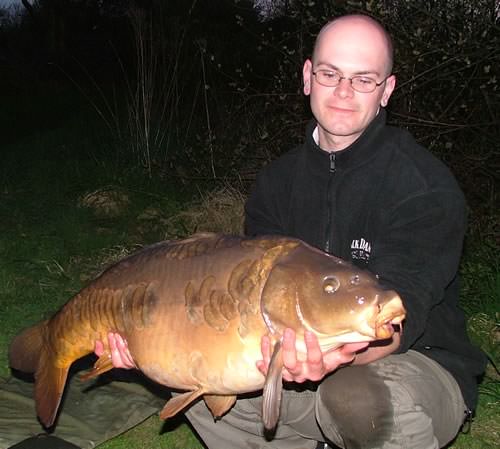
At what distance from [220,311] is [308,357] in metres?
0.22

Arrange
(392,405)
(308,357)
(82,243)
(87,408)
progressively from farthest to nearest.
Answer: (82,243) < (87,408) < (392,405) < (308,357)

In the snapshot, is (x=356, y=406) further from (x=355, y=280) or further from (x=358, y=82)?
(x=358, y=82)

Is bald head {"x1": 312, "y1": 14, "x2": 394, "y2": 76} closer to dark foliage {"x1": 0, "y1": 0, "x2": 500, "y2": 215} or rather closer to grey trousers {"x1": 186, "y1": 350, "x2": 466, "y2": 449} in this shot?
grey trousers {"x1": 186, "y1": 350, "x2": 466, "y2": 449}

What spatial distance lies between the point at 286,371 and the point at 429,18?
253 centimetres

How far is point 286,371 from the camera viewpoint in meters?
1.54

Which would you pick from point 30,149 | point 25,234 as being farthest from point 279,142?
point 30,149

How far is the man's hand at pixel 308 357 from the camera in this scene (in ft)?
4.69

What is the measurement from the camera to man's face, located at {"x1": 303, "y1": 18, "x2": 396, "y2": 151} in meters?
1.90

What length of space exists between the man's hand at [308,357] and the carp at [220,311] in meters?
0.02

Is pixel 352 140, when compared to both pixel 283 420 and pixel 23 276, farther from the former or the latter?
pixel 23 276

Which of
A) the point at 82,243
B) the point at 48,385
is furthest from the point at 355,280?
the point at 82,243

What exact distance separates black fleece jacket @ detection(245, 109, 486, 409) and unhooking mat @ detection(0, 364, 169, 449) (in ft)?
2.62

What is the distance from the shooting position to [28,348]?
1.96 meters

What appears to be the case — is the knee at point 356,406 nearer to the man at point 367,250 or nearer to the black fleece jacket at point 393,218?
the man at point 367,250
